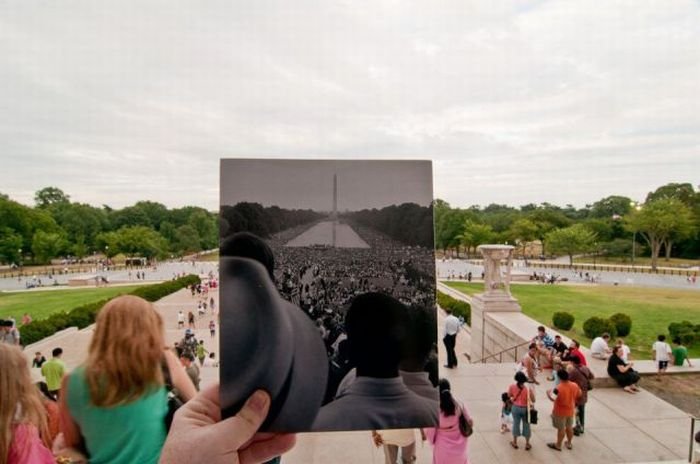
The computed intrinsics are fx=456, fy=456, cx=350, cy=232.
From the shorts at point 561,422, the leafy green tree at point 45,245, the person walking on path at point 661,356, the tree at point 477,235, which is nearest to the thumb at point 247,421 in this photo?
the shorts at point 561,422

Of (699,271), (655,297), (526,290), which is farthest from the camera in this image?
(699,271)

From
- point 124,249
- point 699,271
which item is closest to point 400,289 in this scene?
point 699,271

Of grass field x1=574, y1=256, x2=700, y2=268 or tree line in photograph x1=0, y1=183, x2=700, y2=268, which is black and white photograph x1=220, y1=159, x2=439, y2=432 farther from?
grass field x1=574, y1=256, x2=700, y2=268

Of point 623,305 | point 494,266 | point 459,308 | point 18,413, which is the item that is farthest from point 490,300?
point 18,413

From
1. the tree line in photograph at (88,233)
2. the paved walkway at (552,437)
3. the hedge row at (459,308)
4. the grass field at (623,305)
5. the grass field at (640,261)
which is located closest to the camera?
the paved walkway at (552,437)

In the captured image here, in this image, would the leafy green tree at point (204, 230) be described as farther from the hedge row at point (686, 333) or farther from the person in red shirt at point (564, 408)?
the person in red shirt at point (564, 408)

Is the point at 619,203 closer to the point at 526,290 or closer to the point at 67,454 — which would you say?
the point at 526,290
